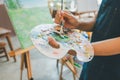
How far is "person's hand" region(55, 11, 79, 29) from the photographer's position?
1.07 meters

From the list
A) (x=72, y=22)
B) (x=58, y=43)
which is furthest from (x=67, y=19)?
(x=58, y=43)

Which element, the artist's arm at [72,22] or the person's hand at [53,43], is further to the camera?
the artist's arm at [72,22]

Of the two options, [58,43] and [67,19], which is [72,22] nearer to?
[67,19]

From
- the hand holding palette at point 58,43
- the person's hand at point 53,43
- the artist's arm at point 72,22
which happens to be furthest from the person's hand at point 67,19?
the person's hand at point 53,43

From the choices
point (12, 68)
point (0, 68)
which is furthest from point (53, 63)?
point (0, 68)

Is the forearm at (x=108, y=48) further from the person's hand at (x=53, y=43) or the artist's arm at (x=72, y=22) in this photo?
the artist's arm at (x=72, y=22)

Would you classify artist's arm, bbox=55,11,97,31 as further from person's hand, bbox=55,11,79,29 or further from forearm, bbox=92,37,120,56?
forearm, bbox=92,37,120,56

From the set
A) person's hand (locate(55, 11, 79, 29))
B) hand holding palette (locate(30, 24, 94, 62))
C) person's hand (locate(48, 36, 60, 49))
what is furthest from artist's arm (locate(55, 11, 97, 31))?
person's hand (locate(48, 36, 60, 49))

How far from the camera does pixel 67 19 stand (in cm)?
111

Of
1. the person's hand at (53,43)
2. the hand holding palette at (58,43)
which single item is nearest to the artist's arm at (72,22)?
the hand holding palette at (58,43)

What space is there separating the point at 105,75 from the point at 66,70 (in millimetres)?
1910

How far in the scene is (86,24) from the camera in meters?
1.16

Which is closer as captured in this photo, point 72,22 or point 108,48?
point 108,48

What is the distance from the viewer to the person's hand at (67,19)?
1.07 m
